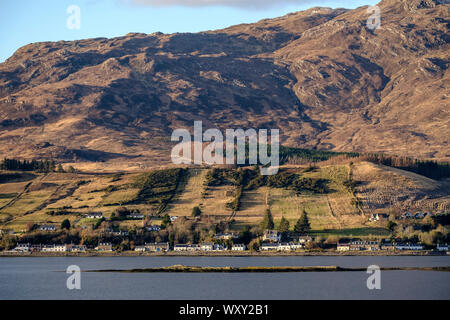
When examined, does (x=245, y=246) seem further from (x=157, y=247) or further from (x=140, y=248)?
(x=140, y=248)

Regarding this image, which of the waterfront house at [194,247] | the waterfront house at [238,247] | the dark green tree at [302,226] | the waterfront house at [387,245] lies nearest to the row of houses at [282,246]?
the waterfront house at [238,247]

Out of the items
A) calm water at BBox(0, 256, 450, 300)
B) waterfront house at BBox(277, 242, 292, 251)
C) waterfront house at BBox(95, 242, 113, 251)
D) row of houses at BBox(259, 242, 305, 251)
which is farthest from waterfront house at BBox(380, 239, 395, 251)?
waterfront house at BBox(95, 242, 113, 251)

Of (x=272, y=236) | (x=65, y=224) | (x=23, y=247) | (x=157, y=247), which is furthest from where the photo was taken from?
(x=65, y=224)

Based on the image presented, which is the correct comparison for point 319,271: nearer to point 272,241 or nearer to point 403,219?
point 272,241

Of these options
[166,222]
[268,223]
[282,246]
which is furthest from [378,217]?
[166,222]

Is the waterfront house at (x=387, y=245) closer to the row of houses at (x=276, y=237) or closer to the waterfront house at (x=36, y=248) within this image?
the row of houses at (x=276, y=237)

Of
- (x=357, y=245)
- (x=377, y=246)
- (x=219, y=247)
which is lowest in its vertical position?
(x=219, y=247)
